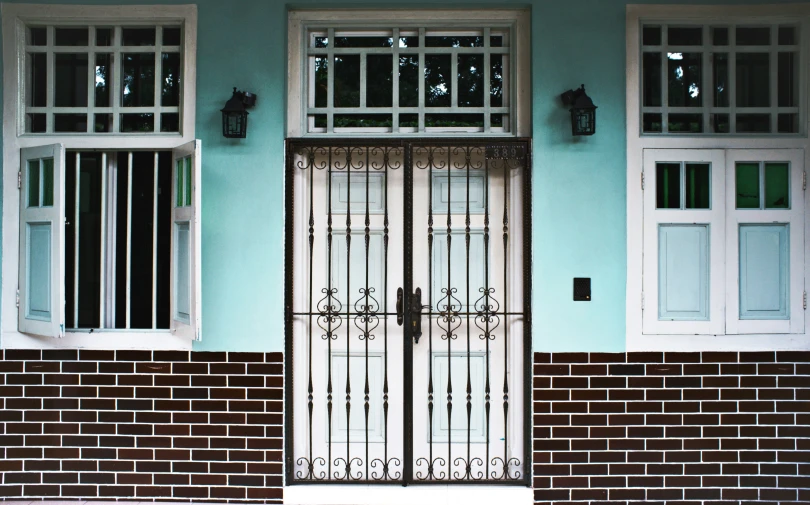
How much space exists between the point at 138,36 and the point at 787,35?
3960mm

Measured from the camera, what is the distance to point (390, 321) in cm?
376

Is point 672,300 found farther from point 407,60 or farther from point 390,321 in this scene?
point 407,60

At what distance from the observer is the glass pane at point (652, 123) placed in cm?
369

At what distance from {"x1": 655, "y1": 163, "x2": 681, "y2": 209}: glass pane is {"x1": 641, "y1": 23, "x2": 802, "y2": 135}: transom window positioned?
0.23 m

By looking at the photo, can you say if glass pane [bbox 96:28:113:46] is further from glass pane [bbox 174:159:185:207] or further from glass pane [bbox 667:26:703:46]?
glass pane [bbox 667:26:703:46]

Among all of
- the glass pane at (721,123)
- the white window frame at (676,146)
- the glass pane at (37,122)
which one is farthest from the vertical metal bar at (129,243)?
the glass pane at (721,123)

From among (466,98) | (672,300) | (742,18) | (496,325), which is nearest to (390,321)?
(496,325)

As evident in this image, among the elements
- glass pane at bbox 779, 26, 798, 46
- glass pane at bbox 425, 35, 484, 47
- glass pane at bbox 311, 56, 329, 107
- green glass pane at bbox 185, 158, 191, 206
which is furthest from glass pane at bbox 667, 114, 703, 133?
green glass pane at bbox 185, 158, 191, 206

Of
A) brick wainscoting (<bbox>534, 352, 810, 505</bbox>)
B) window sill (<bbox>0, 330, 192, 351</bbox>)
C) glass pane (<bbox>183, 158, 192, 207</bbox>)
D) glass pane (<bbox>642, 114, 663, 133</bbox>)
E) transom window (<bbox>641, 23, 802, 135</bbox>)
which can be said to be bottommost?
brick wainscoting (<bbox>534, 352, 810, 505</bbox>)

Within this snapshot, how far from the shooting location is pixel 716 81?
12.1 ft

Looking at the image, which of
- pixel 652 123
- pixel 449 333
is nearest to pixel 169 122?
pixel 449 333

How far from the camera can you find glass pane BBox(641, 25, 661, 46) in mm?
3688

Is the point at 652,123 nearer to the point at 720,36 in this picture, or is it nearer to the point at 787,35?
the point at 720,36

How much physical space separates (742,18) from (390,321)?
9.14 ft
